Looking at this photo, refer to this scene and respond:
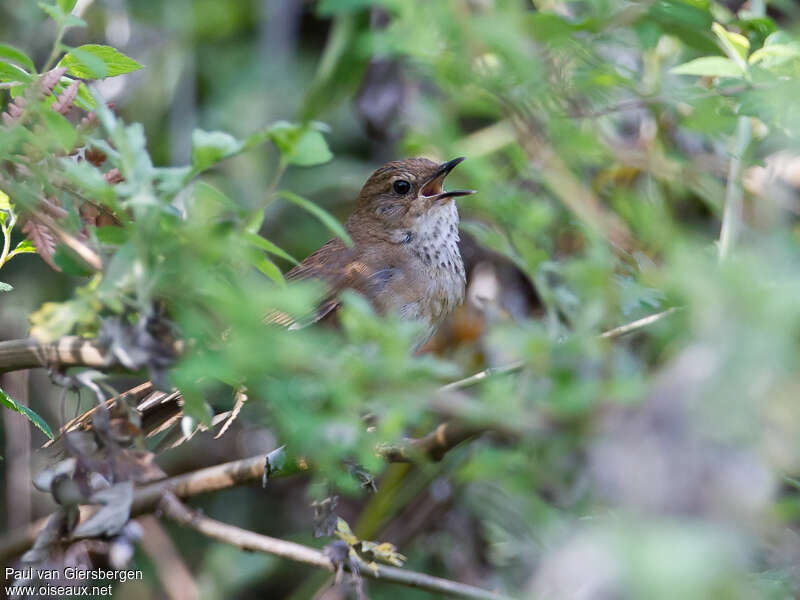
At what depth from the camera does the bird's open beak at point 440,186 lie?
3843 mm

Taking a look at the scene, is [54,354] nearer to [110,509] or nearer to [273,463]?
[110,509]

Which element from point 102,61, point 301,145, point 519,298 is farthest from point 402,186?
point 301,145

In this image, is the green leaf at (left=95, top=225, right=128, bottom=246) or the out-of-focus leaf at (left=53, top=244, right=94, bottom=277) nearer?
the green leaf at (left=95, top=225, right=128, bottom=246)

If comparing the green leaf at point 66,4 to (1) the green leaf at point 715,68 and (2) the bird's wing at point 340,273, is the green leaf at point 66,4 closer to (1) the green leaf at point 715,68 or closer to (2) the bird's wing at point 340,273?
(1) the green leaf at point 715,68

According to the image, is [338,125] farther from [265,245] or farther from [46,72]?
[265,245]

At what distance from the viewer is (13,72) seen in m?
2.01

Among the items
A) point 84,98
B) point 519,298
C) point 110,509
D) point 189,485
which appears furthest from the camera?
point 519,298

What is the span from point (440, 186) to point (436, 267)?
1.93 ft

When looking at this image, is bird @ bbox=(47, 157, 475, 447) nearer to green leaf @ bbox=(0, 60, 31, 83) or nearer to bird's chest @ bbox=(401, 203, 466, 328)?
bird's chest @ bbox=(401, 203, 466, 328)

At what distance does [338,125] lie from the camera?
5.80m

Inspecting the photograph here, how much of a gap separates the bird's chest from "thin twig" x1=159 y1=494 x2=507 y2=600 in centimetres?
119

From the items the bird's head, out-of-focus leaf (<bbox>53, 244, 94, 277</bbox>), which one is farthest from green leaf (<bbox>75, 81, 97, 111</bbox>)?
the bird's head

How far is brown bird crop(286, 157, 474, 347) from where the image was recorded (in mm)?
3695

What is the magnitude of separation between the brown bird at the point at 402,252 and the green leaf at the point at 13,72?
1599 mm
